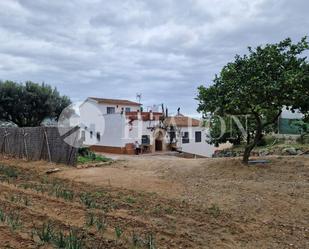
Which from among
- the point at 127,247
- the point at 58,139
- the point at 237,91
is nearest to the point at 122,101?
the point at 58,139

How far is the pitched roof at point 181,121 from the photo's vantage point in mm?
32334

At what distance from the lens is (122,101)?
40.4m

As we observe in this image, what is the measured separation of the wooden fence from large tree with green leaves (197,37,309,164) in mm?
6607

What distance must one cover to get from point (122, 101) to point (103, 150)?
9761 mm

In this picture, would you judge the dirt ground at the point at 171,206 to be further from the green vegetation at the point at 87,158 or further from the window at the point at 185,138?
the window at the point at 185,138

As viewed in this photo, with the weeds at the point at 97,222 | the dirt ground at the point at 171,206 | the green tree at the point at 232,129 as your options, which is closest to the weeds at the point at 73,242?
the dirt ground at the point at 171,206

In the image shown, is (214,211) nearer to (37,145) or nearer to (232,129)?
(232,129)

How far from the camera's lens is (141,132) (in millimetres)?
30266

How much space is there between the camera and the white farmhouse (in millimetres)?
29938

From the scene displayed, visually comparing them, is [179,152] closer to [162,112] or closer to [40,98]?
[162,112]

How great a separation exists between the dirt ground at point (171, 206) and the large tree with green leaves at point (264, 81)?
1996mm

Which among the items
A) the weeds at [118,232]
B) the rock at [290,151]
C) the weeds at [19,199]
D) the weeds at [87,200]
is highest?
the rock at [290,151]

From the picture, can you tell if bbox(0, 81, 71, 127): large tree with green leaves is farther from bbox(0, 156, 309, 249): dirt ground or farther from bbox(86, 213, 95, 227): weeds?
bbox(86, 213, 95, 227): weeds

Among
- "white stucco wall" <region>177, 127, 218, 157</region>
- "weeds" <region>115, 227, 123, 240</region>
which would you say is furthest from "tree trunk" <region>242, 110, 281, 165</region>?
"white stucco wall" <region>177, 127, 218, 157</region>
